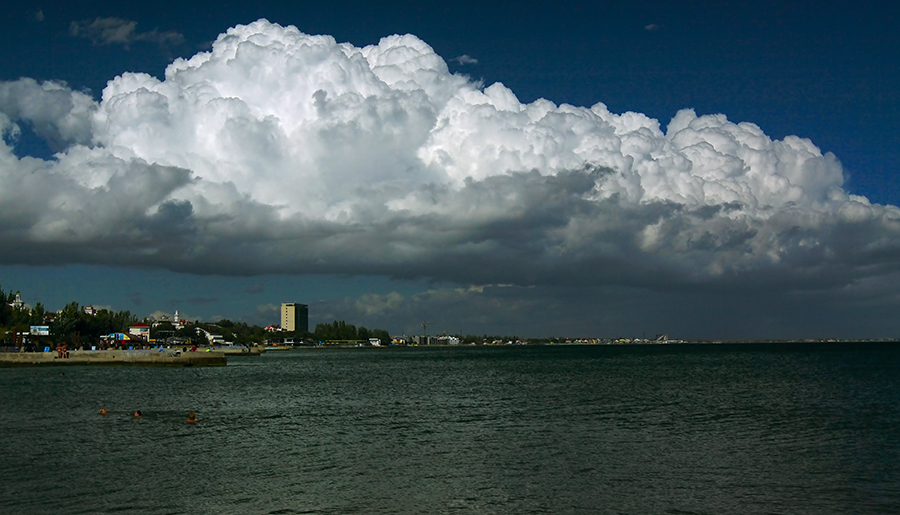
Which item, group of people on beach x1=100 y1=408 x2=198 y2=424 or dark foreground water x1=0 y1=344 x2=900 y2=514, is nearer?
dark foreground water x1=0 y1=344 x2=900 y2=514

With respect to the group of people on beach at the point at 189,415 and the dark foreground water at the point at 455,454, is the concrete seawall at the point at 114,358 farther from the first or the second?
the group of people on beach at the point at 189,415

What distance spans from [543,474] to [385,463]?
274 inches

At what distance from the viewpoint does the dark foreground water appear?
80.5 feet

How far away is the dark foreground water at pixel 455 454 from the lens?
24547 millimetres

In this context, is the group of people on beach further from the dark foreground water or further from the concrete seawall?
the concrete seawall

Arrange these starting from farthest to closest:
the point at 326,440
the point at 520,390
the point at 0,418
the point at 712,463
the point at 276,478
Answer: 1. the point at 520,390
2. the point at 0,418
3. the point at 326,440
4. the point at 712,463
5. the point at 276,478

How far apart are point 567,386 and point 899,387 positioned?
32.7 metres

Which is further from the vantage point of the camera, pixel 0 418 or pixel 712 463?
pixel 0 418

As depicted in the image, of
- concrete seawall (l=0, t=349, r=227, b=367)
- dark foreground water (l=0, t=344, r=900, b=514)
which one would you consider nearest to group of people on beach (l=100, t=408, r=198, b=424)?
dark foreground water (l=0, t=344, r=900, b=514)

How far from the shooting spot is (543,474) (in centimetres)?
2866

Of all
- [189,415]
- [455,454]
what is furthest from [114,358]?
[455,454]

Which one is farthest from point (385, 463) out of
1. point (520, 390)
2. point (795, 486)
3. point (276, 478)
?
point (520, 390)

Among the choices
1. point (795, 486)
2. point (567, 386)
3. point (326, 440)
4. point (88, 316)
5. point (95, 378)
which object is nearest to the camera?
point (795, 486)

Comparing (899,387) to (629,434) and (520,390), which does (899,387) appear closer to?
(520,390)
